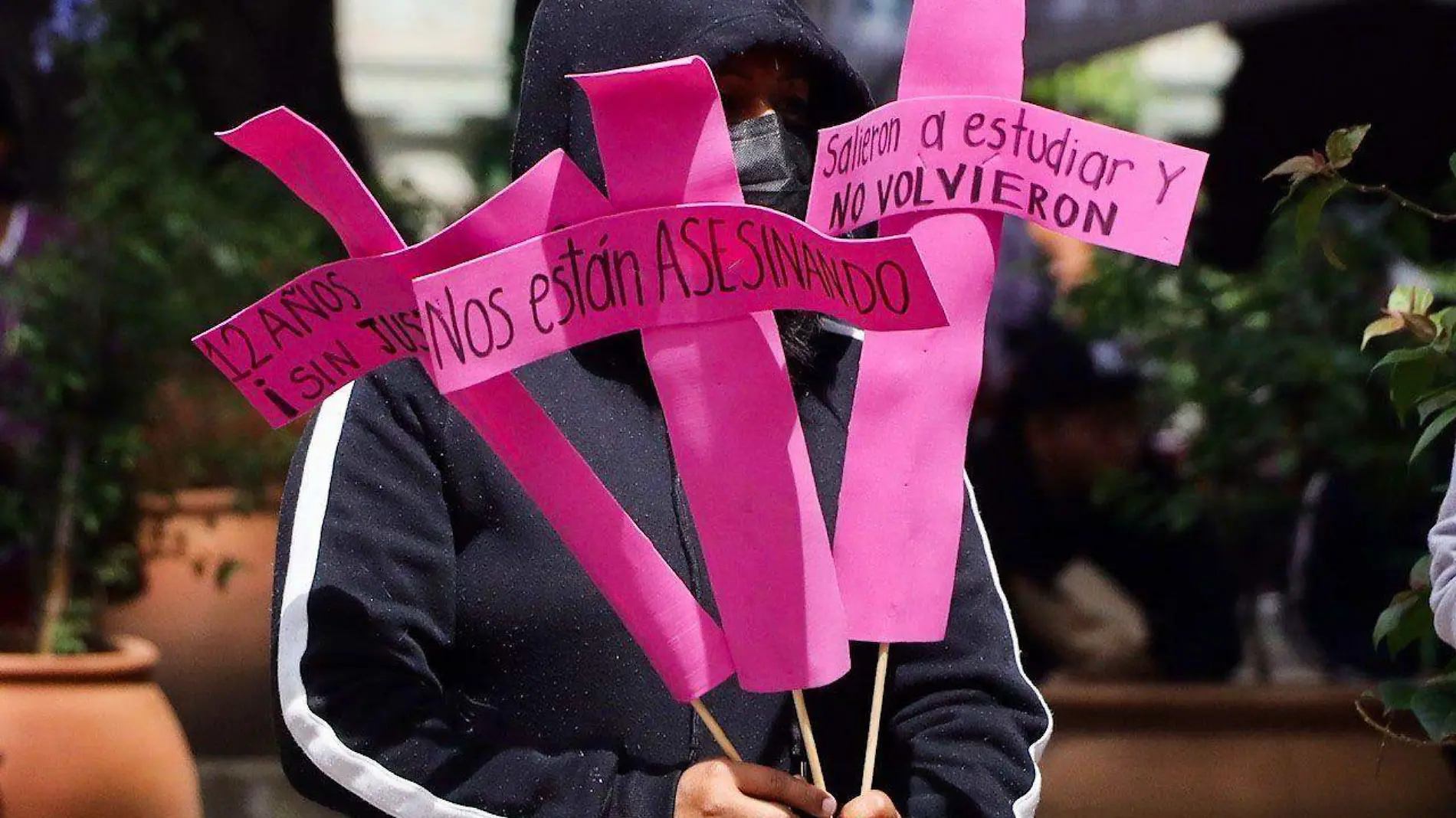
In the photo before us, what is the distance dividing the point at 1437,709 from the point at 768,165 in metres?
0.91

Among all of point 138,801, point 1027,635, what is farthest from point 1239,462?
point 138,801

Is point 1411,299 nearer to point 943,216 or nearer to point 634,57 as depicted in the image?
point 943,216

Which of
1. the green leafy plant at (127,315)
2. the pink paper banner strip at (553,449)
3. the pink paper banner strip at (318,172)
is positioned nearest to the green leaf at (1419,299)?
the pink paper banner strip at (553,449)

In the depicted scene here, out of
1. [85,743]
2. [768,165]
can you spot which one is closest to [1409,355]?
[768,165]

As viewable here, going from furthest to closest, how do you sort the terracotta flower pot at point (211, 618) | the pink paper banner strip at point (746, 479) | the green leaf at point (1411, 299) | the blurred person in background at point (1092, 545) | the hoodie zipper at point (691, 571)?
the terracotta flower pot at point (211, 618)
the blurred person in background at point (1092, 545)
the green leaf at point (1411, 299)
the hoodie zipper at point (691, 571)
the pink paper banner strip at point (746, 479)

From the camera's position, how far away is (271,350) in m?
2.23

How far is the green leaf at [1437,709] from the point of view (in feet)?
8.02

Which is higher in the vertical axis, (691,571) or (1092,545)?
(691,571)

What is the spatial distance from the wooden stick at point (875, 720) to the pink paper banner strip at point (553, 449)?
0.14 m

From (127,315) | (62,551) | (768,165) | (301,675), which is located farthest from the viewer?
(127,315)

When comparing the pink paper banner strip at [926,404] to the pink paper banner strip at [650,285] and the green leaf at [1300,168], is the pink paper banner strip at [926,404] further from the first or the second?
the green leaf at [1300,168]

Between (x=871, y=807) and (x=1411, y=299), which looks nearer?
(x=871, y=807)

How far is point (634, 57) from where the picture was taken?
244 centimetres

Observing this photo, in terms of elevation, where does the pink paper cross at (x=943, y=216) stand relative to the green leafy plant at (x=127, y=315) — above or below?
above
